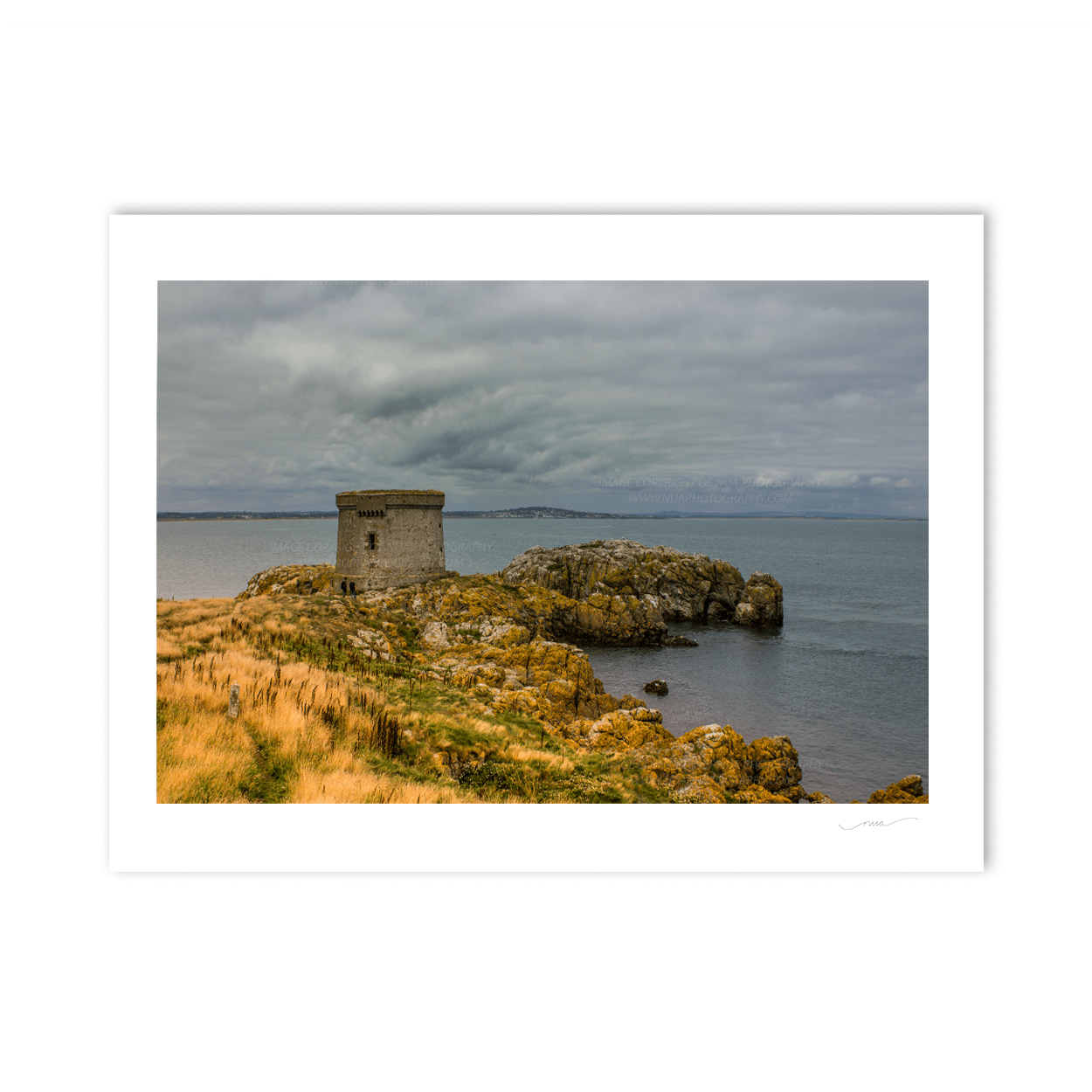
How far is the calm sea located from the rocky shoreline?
122cm

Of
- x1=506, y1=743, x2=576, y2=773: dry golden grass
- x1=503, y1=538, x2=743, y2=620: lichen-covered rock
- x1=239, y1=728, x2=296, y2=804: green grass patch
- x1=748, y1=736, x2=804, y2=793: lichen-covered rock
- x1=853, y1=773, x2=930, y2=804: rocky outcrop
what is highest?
x1=503, y1=538, x2=743, y2=620: lichen-covered rock

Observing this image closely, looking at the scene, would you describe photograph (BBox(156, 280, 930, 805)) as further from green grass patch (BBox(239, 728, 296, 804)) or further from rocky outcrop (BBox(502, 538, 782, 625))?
rocky outcrop (BBox(502, 538, 782, 625))

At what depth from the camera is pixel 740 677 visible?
19031 mm

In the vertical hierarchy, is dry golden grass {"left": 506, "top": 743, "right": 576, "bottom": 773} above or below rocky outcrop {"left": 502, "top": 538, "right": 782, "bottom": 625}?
below

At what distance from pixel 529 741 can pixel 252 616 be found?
4.64 meters

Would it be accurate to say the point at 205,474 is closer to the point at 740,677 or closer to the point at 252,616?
the point at 252,616

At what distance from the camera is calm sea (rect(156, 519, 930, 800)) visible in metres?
7.28

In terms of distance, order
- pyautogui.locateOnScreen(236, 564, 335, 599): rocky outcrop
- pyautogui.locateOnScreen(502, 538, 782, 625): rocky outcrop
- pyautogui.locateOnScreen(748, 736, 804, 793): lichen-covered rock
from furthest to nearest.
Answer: pyautogui.locateOnScreen(502, 538, 782, 625): rocky outcrop < pyautogui.locateOnScreen(236, 564, 335, 599): rocky outcrop < pyautogui.locateOnScreen(748, 736, 804, 793): lichen-covered rock

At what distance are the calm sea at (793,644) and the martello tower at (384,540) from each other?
0.50 metres
